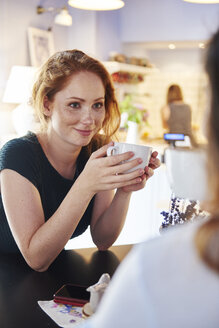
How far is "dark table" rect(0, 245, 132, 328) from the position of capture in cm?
87

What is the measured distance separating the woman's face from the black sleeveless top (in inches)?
3.7

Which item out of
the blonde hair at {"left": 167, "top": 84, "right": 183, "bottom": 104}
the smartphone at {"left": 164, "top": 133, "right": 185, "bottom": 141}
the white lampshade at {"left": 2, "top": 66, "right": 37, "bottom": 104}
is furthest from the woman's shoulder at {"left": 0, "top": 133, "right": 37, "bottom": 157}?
the blonde hair at {"left": 167, "top": 84, "right": 183, "bottom": 104}

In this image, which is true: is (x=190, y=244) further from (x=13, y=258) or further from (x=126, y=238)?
(x=126, y=238)

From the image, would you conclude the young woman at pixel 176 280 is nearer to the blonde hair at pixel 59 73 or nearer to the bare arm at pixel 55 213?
the bare arm at pixel 55 213

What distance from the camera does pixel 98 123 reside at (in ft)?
4.69

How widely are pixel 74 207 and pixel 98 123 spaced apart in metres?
0.35

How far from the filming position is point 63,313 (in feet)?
2.89

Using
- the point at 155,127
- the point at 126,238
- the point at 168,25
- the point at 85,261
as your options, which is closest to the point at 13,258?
the point at 85,261

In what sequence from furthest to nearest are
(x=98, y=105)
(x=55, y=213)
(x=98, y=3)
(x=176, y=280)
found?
1. (x=98, y=3)
2. (x=98, y=105)
3. (x=55, y=213)
4. (x=176, y=280)

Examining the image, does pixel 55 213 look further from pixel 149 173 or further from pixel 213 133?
pixel 213 133

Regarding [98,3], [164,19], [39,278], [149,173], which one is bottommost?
[39,278]

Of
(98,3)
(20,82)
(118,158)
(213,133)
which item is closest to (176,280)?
(213,133)

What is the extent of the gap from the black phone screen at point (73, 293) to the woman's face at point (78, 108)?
0.55 metres

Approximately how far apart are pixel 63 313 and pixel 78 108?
0.67 meters
